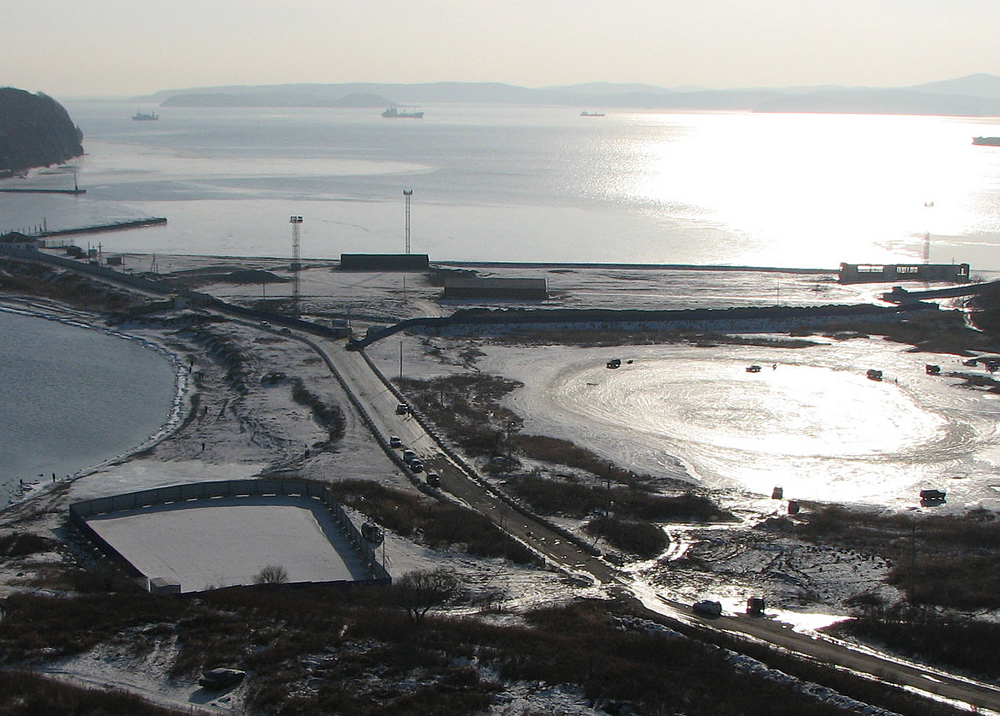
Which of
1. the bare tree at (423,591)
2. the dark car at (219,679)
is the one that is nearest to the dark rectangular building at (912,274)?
the bare tree at (423,591)

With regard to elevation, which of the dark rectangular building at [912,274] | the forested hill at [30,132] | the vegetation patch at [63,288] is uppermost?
the forested hill at [30,132]

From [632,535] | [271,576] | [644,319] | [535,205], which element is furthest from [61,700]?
[535,205]

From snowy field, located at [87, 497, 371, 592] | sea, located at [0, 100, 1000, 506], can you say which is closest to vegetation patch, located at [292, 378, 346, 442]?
sea, located at [0, 100, 1000, 506]

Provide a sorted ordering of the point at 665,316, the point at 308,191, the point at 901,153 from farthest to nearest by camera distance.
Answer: the point at 901,153, the point at 308,191, the point at 665,316

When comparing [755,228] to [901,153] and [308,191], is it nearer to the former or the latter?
[308,191]

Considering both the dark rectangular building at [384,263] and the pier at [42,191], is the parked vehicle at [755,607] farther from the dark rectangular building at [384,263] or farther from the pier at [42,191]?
the pier at [42,191]

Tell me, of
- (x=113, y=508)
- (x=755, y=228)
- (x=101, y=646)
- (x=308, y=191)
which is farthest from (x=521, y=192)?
A: (x=101, y=646)
